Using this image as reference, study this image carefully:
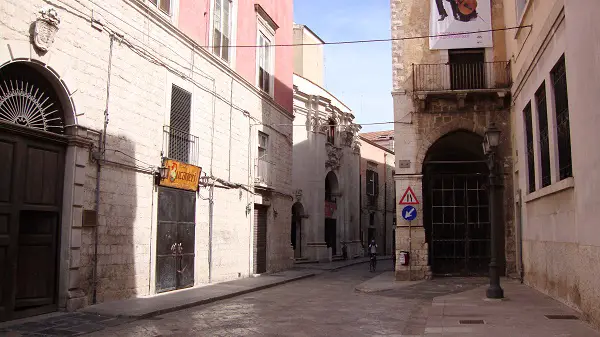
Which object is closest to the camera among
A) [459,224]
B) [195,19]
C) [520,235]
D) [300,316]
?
[300,316]

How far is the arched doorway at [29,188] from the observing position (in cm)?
921

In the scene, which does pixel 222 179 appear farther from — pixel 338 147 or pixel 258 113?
pixel 338 147

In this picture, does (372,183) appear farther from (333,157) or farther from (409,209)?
(409,209)

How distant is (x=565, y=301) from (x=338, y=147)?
986 inches

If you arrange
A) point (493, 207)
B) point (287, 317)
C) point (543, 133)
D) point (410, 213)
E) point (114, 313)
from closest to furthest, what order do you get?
point (114, 313)
point (287, 317)
point (493, 207)
point (543, 133)
point (410, 213)

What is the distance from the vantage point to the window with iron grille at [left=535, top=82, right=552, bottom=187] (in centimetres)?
Result: 1251

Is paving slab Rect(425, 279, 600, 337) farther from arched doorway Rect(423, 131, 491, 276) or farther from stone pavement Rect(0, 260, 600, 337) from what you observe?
arched doorway Rect(423, 131, 491, 276)

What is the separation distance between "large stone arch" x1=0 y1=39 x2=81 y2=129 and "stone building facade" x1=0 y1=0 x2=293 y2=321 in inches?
1.0

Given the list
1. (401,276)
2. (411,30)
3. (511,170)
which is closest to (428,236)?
(401,276)

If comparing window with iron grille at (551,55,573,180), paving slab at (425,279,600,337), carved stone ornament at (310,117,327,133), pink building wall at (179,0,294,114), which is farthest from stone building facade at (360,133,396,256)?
window with iron grille at (551,55,573,180)

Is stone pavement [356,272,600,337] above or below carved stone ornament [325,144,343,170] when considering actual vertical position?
below

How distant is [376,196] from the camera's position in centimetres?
4472

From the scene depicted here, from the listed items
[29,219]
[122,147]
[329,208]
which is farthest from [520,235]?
[329,208]

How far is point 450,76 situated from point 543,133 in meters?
6.41
